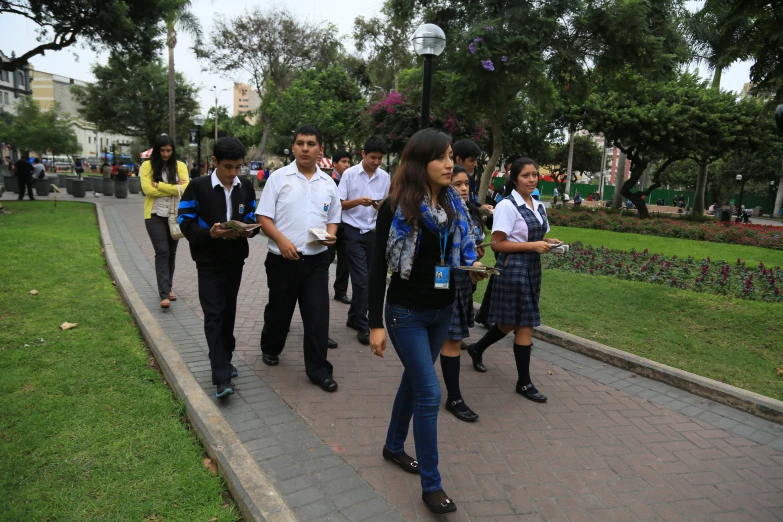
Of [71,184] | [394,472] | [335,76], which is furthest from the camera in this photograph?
[335,76]

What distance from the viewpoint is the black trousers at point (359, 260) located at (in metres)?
5.38

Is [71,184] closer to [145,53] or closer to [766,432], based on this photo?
[145,53]

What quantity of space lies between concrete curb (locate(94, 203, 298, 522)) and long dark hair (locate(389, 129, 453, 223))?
1.57m

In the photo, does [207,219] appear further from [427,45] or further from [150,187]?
[427,45]

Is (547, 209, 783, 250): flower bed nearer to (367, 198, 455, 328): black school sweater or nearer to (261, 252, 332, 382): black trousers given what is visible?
(261, 252, 332, 382): black trousers

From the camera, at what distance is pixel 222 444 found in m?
3.24

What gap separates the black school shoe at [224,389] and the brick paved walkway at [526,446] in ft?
0.34

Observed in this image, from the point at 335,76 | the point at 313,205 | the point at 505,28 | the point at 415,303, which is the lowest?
the point at 415,303

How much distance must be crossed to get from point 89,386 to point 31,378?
0.46m

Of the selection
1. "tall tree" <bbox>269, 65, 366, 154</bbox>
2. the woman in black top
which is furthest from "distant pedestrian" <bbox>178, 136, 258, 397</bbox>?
"tall tree" <bbox>269, 65, 366, 154</bbox>

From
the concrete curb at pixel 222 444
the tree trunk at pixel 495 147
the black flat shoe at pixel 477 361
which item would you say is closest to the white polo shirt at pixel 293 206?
the concrete curb at pixel 222 444

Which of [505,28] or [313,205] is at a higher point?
[505,28]

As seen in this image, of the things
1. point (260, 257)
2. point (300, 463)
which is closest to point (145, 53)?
point (260, 257)

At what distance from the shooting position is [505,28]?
40.8 feet
